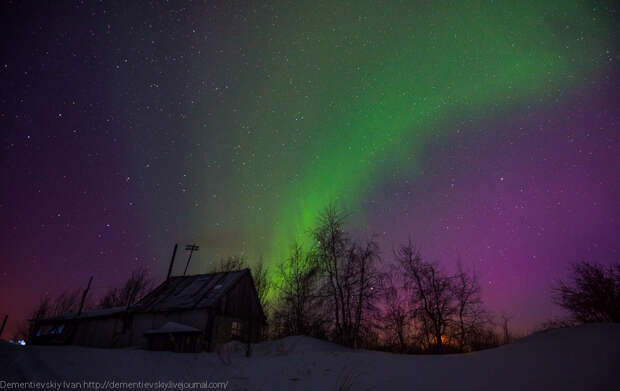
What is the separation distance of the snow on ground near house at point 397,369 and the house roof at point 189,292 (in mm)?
13021

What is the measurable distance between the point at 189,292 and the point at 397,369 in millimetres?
22237

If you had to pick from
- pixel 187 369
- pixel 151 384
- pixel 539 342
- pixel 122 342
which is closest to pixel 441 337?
pixel 539 342

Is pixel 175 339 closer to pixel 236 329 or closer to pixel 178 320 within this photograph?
pixel 178 320

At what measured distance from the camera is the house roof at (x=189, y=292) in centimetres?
2239

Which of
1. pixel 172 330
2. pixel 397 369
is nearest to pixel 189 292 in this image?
pixel 172 330

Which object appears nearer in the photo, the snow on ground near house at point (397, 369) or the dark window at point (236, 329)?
the snow on ground near house at point (397, 369)

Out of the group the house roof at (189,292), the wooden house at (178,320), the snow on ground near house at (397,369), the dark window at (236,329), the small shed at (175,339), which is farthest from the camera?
the dark window at (236,329)

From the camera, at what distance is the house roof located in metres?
22.4

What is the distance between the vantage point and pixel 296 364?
867 centimetres

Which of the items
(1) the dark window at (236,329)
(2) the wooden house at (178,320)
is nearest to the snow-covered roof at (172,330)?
(2) the wooden house at (178,320)

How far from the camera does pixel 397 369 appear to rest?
281 inches

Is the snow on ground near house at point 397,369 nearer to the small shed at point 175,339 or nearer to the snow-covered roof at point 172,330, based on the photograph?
the snow-covered roof at point 172,330

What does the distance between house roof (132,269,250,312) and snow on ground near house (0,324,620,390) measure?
1302cm

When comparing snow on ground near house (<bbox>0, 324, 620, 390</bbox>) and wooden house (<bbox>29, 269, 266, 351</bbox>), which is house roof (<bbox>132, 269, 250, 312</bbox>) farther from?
snow on ground near house (<bbox>0, 324, 620, 390</bbox>)
